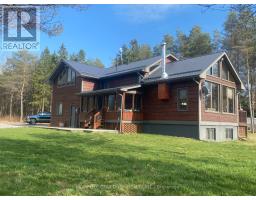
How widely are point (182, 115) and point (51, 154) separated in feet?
35.0

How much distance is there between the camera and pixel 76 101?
24734mm

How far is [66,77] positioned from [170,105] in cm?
1246

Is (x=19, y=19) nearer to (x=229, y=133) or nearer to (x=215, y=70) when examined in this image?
(x=215, y=70)

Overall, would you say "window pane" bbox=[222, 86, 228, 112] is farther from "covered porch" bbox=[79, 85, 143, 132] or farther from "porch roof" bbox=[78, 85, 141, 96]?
"porch roof" bbox=[78, 85, 141, 96]

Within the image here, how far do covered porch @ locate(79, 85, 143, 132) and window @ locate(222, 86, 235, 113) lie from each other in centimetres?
568

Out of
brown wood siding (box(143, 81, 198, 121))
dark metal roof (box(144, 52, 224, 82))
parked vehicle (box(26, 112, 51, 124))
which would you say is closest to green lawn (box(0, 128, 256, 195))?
brown wood siding (box(143, 81, 198, 121))

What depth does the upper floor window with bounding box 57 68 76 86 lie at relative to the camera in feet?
84.3

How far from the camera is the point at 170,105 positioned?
17.9 metres

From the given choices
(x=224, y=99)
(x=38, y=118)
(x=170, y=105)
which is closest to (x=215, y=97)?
(x=224, y=99)

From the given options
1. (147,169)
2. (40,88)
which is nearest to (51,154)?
(147,169)

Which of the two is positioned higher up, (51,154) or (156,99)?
(156,99)
